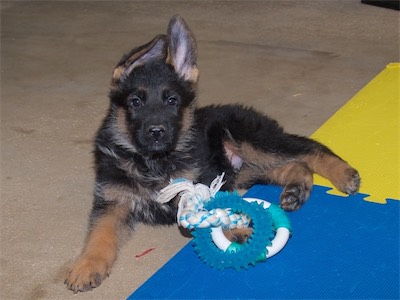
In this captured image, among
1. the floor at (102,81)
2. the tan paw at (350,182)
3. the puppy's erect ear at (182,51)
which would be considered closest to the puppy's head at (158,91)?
the puppy's erect ear at (182,51)

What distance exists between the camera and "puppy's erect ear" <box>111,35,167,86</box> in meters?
3.55

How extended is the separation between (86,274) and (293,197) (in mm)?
1225

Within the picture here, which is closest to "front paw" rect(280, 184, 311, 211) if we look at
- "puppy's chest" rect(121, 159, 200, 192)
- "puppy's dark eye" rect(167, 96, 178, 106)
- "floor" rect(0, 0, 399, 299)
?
"puppy's chest" rect(121, 159, 200, 192)

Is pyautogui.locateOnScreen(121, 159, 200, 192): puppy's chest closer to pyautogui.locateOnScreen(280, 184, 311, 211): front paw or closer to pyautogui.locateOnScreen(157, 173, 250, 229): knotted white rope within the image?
pyautogui.locateOnScreen(157, 173, 250, 229): knotted white rope

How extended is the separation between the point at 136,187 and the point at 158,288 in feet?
2.13

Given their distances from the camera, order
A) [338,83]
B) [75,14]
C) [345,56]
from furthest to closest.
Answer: [75,14] → [345,56] → [338,83]

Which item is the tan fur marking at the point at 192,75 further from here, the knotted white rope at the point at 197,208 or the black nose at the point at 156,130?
the knotted white rope at the point at 197,208

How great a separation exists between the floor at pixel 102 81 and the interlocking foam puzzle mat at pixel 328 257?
249mm

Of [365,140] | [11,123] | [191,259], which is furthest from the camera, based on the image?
[11,123]

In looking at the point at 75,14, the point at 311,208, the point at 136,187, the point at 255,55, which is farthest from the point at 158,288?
the point at 75,14

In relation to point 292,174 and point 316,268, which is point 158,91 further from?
point 316,268

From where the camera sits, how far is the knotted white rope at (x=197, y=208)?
3.13 metres

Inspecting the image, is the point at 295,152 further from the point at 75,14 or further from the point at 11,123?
the point at 75,14

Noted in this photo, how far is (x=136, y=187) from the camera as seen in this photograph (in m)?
3.62
